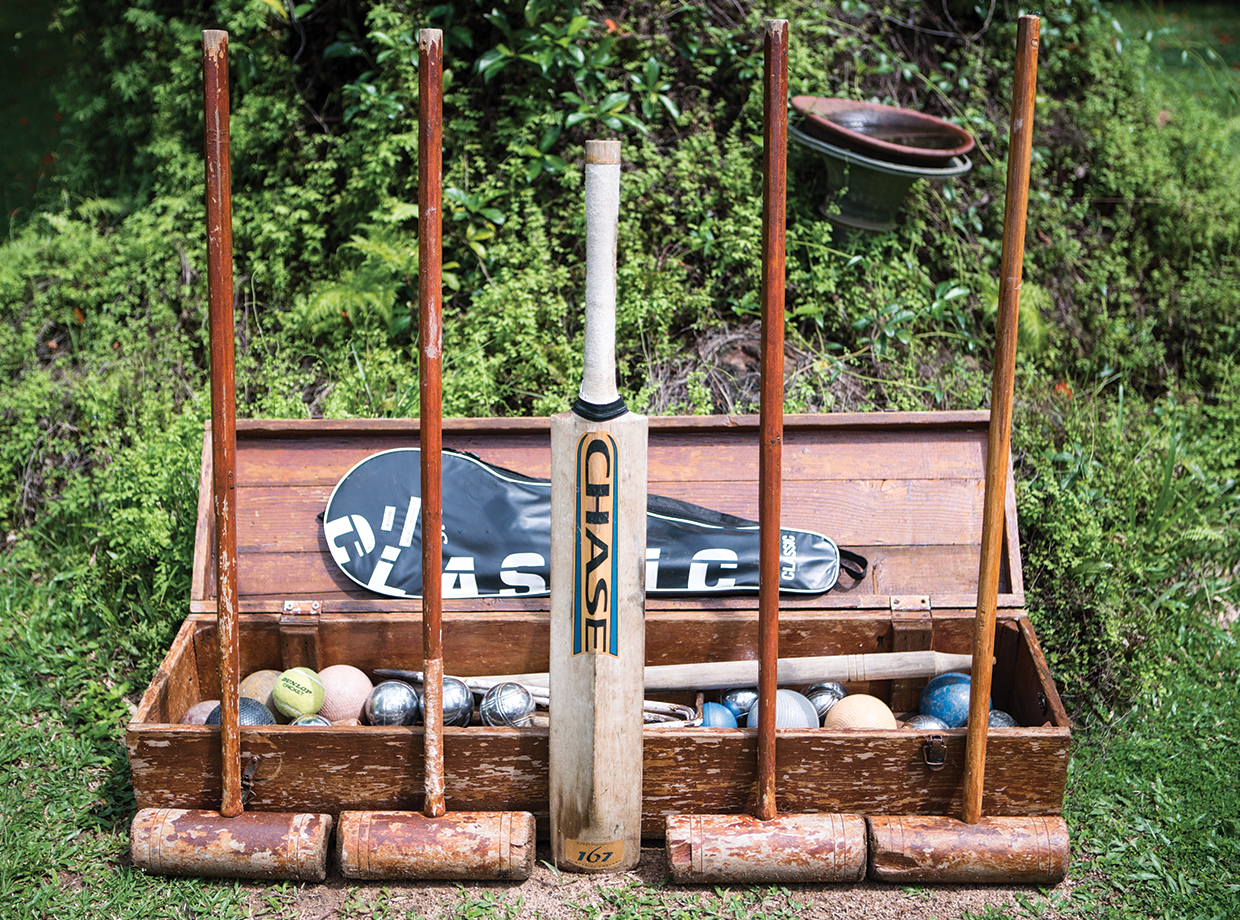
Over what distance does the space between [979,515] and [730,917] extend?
1711 millimetres

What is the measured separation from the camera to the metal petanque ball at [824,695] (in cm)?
352

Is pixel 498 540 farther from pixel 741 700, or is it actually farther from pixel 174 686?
pixel 174 686

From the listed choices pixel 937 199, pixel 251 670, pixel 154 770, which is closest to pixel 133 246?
pixel 251 670

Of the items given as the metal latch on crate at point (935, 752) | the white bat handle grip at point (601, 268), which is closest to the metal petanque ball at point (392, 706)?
the white bat handle grip at point (601, 268)

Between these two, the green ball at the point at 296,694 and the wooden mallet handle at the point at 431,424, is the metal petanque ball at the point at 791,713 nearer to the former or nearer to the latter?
the wooden mallet handle at the point at 431,424

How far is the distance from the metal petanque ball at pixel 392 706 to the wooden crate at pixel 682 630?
26 cm

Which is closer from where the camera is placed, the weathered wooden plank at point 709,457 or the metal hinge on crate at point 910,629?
the metal hinge on crate at point 910,629

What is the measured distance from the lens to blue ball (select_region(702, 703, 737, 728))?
3.38 metres

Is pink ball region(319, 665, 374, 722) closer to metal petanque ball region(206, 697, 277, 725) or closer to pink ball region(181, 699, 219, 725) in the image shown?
metal petanque ball region(206, 697, 277, 725)

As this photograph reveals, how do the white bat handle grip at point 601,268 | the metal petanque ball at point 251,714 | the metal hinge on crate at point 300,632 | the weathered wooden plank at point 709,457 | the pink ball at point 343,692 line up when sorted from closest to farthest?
the white bat handle grip at point 601,268 → the metal petanque ball at point 251,714 → the pink ball at point 343,692 → the metal hinge on crate at point 300,632 → the weathered wooden plank at point 709,457

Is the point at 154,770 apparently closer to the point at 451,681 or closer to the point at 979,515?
the point at 451,681

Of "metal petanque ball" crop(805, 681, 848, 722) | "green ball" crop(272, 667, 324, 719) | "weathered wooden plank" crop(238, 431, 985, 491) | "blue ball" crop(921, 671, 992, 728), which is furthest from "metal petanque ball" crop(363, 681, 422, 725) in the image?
"blue ball" crop(921, 671, 992, 728)

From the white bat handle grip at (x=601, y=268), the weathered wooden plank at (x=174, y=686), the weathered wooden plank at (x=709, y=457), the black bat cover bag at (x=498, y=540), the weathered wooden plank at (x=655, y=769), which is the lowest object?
the weathered wooden plank at (x=655, y=769)

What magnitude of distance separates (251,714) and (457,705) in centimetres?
→ 66
